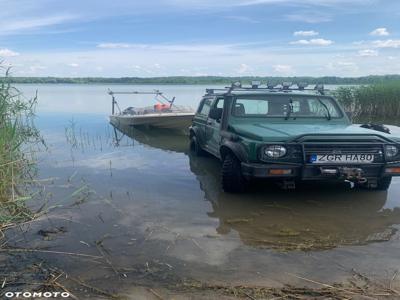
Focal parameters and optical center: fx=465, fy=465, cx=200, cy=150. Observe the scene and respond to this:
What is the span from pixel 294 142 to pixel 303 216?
970 mm

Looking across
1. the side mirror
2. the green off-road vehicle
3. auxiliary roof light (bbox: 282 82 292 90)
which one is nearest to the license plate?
the green off-road vehicle

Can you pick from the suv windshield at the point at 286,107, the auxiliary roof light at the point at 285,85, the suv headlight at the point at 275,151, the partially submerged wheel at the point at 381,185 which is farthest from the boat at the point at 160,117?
the suv headlight at the point at 275,151

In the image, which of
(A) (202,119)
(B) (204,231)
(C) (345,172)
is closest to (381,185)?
(C) (345,172)

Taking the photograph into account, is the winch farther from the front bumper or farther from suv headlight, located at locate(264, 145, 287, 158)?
suv headlight, located at locate(264, 145, 287, 158)

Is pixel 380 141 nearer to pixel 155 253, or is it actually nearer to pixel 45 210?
pixel 155 253

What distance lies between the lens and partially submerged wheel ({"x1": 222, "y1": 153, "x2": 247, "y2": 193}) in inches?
266

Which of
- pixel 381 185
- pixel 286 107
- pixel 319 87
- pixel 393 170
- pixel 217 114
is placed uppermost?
pixel 319 87

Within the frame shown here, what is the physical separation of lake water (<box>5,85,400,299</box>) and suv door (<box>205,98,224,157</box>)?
1.80 ft

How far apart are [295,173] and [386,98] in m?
18.1

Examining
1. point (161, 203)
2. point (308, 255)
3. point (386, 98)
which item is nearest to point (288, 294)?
point (308, 255)

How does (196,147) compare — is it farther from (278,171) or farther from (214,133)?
(278,171)

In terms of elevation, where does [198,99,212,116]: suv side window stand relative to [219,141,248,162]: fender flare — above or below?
above

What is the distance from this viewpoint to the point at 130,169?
9.30 meters

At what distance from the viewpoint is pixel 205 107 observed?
970 cm
